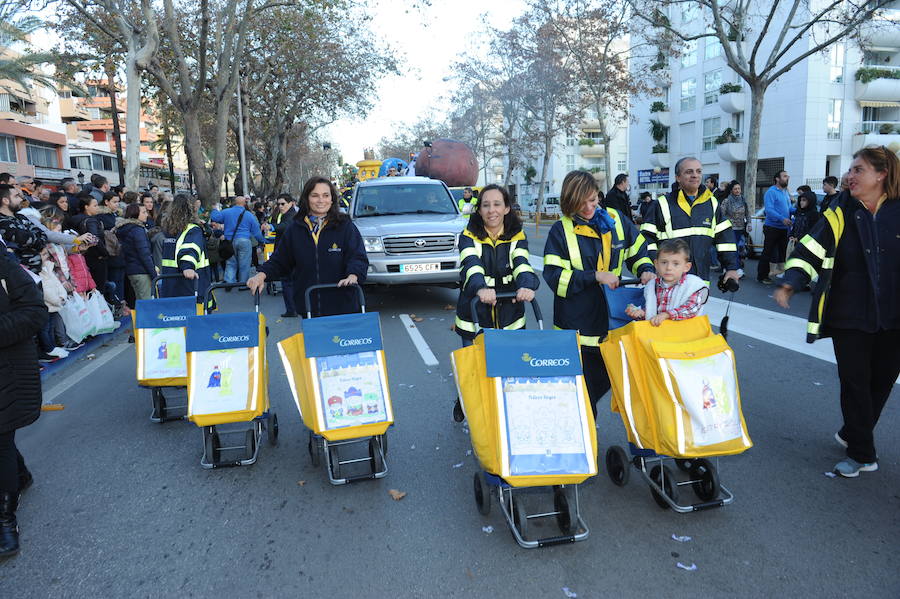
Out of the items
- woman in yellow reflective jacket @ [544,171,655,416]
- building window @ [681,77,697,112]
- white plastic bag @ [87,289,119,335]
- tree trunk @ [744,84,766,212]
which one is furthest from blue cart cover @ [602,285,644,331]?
building window @ [681,77,697,112]

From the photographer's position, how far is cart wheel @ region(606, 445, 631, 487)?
386cm

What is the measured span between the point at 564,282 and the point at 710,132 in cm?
4252

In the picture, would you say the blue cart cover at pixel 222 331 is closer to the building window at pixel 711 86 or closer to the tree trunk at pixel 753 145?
the tree trunk at pixel 753 145

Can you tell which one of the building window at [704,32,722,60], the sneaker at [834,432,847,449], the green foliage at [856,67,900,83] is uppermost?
the building window at [704,32,722,60]

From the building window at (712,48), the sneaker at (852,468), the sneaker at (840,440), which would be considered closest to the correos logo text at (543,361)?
the sneaker at (852,468)

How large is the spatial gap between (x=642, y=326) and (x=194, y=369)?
112 inches

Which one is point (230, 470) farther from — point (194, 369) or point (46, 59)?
point (46, 59)

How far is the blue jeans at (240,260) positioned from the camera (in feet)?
40.8

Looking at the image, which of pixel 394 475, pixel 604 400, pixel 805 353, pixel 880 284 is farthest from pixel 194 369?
pixel 805 353

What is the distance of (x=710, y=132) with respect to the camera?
138 ft

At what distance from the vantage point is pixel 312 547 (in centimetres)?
337

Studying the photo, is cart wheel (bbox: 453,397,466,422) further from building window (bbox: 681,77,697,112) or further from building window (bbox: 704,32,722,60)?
building window (bbox: 681,77,697,112)

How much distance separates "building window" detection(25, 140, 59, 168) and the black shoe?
168ft

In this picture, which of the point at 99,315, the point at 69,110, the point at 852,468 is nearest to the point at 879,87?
the point at 852,468
